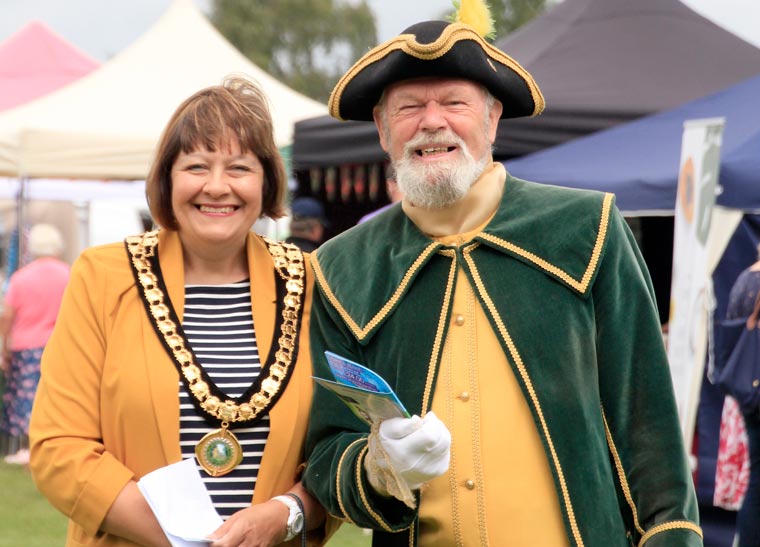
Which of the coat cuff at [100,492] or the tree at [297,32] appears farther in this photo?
the tree at [297,32]

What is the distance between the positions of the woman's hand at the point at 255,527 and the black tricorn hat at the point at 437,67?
38.4 inches

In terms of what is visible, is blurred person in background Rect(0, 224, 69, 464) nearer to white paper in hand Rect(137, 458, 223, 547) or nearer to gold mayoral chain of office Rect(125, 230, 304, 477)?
gold mayoral chain of office Rect(125, 230, 304, 477)

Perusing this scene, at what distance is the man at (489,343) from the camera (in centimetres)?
277

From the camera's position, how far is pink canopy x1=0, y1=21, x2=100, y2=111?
1501cm

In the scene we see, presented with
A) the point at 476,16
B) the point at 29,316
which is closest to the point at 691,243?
the point at 476,16

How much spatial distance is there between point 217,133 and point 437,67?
54cm

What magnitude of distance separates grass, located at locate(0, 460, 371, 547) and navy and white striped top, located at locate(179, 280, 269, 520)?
394 cm

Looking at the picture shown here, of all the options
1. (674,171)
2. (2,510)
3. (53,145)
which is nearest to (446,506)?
(674,171)

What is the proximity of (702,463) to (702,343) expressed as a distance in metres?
0.66

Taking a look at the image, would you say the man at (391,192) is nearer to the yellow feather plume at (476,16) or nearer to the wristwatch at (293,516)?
the yellow feather plume at (476,16)

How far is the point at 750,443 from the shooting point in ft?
20.6

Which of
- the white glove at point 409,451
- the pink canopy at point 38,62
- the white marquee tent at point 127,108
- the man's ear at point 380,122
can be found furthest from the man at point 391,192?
the pink canopy at point 38,62

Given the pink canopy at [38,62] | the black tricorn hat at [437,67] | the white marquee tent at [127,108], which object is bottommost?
the black tricorn hat at [437,67]

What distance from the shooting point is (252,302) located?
3.09 metres
